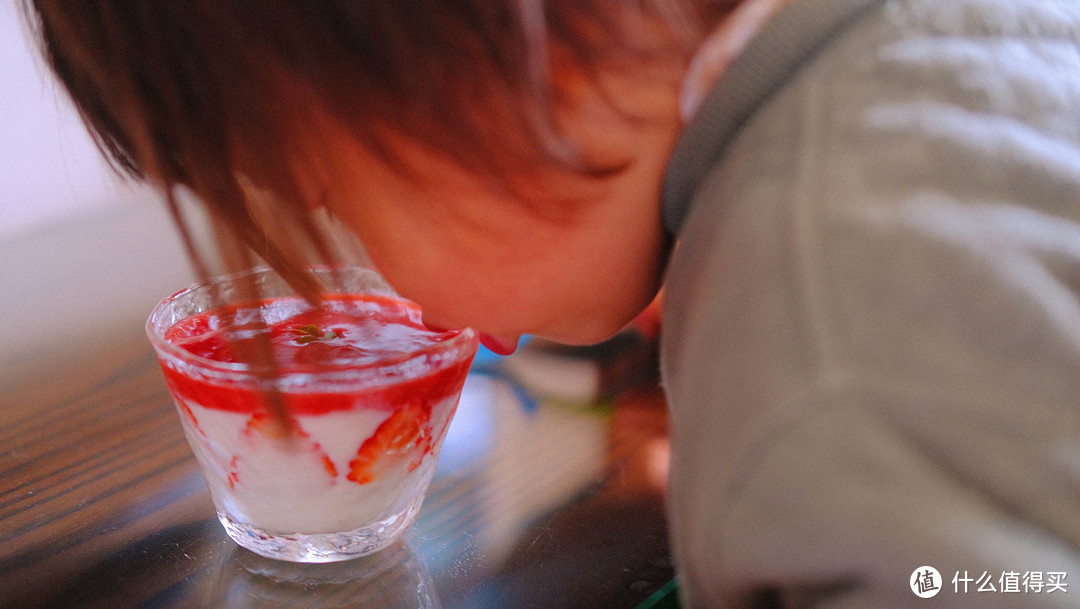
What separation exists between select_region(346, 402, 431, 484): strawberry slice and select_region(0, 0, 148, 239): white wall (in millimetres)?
1066

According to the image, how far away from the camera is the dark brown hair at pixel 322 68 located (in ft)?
1.11

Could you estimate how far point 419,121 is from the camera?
0.37 m

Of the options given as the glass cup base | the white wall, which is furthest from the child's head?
the white wall

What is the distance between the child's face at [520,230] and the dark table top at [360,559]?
8 centimetres

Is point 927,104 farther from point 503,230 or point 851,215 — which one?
point 503,230

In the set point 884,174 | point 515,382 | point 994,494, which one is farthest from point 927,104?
point 515,382

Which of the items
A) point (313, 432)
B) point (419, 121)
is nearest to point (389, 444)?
point (313, 432)

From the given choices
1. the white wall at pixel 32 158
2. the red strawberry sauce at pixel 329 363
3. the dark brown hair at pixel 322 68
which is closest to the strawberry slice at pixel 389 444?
the red strawberry sauce at pixel 329 363

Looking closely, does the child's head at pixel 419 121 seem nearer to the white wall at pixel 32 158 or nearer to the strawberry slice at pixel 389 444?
the strawberry slice at pixel 389 444

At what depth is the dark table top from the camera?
39 cm

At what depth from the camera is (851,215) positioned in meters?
0.30

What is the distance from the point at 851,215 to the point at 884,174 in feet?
0.07

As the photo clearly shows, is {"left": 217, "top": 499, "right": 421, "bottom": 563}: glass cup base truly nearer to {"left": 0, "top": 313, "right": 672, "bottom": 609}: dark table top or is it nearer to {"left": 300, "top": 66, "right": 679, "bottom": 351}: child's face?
{"left": 0, "top": 313, "right": 672, "bottom": 609}: dark table top

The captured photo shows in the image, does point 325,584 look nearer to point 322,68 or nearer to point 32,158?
point 322,68
